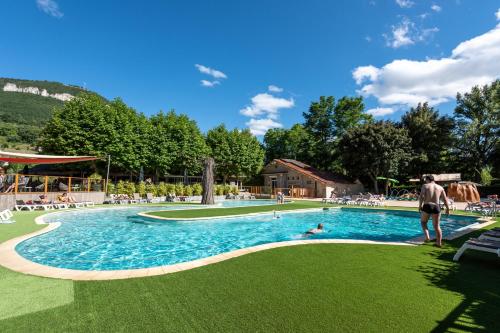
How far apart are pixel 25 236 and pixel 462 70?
98.0 ft

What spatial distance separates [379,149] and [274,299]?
1139 inches

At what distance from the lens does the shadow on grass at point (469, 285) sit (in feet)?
8.53

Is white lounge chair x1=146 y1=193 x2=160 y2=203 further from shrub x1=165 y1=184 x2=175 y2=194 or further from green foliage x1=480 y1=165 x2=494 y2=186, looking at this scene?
green foliage x1=480 y1=165 x2=494 y2=186

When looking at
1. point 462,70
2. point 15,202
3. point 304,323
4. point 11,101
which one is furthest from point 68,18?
point 11,101

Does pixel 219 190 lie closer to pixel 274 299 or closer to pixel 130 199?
pixel 130 199

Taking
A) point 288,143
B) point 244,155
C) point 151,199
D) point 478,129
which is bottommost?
point 151,199

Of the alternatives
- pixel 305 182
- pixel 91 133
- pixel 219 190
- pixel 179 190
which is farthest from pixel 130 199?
pixel 305 182

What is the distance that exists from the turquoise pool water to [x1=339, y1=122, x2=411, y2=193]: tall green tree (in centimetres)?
1427

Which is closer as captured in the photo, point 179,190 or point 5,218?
point 5,218

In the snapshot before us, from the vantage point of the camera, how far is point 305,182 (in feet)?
102

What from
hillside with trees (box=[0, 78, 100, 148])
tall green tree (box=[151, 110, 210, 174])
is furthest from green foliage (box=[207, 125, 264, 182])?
hillside with trees (box=[0, 78, 100, 148])

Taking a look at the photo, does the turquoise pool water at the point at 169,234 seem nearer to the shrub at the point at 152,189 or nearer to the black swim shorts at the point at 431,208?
the black swim shorts at the point at 431,208

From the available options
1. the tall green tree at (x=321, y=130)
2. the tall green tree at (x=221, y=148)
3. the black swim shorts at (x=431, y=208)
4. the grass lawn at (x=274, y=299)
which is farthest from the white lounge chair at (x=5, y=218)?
the tall green tree at (x=321, y=130)

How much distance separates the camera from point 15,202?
41.1 ft
